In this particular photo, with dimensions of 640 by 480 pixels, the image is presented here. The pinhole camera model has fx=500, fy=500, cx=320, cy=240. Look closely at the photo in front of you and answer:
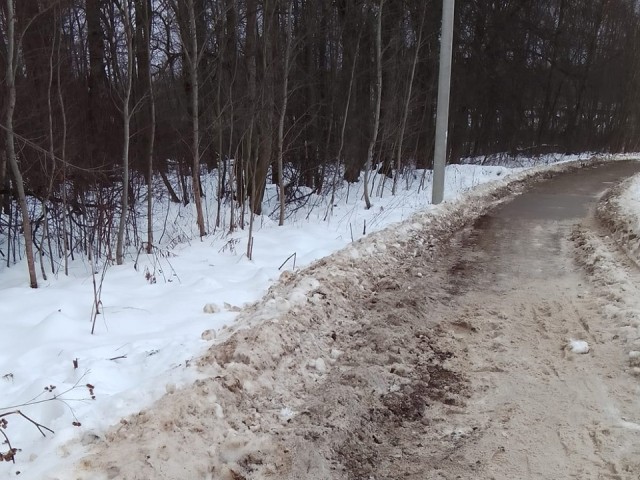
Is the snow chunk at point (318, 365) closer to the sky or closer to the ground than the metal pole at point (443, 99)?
closer to the ground

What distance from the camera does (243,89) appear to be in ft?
35.0

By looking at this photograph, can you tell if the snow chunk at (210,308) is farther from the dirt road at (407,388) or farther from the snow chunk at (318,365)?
the snow chunk at (318,365)

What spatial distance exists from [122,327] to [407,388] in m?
2.54

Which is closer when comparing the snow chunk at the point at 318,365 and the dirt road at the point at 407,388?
the dirt road at the point at 407,388

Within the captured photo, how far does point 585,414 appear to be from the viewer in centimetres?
325

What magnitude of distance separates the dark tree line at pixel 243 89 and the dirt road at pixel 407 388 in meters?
4.21

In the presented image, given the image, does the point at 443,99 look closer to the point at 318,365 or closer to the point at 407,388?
the point at 318,365

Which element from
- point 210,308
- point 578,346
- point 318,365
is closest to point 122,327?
point 210,308

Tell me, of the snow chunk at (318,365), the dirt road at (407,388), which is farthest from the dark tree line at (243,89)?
the snow chunk at (318,365)

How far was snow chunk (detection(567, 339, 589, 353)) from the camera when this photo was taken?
407cm

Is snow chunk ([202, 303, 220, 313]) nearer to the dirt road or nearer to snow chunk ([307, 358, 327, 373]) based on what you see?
the dirt road

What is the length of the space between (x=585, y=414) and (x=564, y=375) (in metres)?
0.51

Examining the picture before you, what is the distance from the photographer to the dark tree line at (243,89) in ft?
27.6

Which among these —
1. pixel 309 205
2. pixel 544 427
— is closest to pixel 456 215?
pixel 309 205
